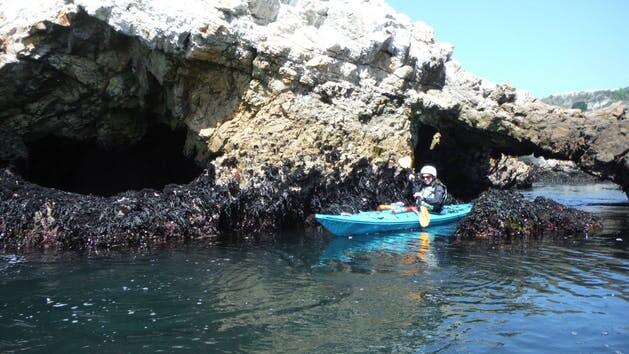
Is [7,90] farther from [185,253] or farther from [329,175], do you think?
[329,175]

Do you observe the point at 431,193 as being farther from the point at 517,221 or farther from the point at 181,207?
the point at 181,207

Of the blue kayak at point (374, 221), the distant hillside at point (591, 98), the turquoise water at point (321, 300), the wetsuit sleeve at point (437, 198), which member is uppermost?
the distant hillside at point (591, 98)

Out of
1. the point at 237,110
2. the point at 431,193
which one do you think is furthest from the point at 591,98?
the point at 237,110

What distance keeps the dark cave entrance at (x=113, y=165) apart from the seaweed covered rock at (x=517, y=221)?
7.86 metres

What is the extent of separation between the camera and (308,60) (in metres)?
16.1

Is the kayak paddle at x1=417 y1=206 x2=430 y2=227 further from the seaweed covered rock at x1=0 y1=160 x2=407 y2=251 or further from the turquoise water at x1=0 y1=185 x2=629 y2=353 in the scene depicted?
the turquoise water at x1=0 y1=185 x2=629 y2=353

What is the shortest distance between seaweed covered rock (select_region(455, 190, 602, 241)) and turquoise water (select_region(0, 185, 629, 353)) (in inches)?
57.4

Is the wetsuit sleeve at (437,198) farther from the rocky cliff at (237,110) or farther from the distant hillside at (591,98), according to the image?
the distant hillside at (591,98)

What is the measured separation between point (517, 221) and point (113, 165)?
11.7 meters

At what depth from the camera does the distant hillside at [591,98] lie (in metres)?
84.2

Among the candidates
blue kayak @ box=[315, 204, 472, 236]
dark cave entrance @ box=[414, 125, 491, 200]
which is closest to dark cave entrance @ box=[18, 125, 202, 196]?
blue kayak @ box=[315, 204, 472, 236]

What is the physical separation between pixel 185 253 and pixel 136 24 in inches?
216

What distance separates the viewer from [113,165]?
18766 millimetres

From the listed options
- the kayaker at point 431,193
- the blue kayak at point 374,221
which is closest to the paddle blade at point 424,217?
the blue kayak at point 374,221
